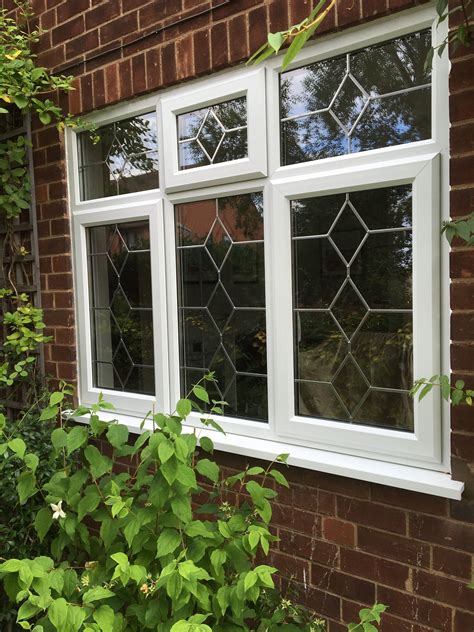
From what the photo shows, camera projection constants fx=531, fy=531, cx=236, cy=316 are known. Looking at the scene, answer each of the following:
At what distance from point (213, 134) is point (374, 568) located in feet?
6.54

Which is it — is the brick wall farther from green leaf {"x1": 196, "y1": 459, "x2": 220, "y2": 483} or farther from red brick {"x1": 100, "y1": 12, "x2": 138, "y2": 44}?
green leaf {"x1": 196, "y1": 459, "x2": 220, "y2": 483}

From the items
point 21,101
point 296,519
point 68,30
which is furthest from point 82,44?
point 296,519

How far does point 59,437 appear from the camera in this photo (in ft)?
5.87

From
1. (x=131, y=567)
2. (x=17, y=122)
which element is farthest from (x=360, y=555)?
(x=17, y=122)

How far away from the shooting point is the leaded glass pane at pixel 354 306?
2.02m

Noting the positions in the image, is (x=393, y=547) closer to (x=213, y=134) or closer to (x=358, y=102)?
(x=358, y=102)

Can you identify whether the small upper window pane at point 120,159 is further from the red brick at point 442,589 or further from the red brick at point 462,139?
the red brick at point 442,589

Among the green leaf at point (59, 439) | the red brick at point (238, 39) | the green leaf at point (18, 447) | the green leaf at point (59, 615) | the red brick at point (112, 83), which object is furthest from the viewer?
the red brick at point (112, 83)

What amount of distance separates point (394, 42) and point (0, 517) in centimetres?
280

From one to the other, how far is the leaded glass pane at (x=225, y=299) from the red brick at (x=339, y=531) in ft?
1.73

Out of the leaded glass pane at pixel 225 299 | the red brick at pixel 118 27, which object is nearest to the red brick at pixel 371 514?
the leaded glass pane at pixel 225 299

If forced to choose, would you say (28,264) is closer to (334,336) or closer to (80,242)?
(80,242)

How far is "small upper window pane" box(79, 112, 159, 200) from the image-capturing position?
2764 millimetres

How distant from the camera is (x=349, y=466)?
6.78 feet
